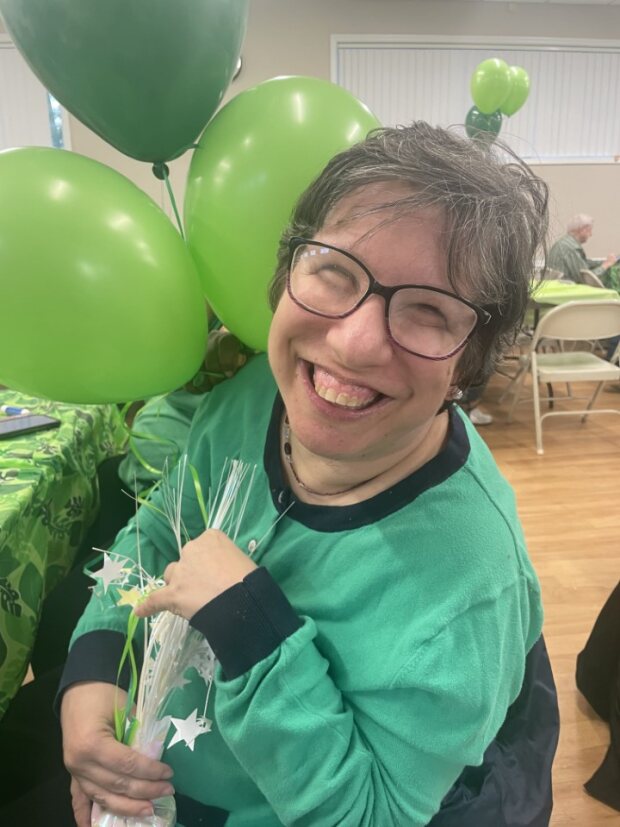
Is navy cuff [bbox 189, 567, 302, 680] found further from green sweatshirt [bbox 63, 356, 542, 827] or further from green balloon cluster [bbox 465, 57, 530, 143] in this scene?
green balloon cluster [bbox 465, 57, 530, 143]

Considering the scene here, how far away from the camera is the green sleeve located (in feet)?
1.92

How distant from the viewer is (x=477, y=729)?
59cm

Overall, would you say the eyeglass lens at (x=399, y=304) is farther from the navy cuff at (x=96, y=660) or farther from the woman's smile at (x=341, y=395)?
the navy cuff at (x=96, y=660)

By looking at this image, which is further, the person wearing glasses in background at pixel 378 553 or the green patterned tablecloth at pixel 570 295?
the green patterned tablecloth at pixel 570 295

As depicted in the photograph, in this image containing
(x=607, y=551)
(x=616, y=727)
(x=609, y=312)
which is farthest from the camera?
(x=609, y=312)

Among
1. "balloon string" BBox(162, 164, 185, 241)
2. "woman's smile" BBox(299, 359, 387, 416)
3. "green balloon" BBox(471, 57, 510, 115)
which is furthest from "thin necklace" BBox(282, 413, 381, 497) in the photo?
"green balloon" BBox(471, 57, 510, 115)

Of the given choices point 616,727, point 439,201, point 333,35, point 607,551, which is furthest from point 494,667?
point 333,35

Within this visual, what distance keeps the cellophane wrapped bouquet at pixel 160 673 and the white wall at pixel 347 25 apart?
5260 mm

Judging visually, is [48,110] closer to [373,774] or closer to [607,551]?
[607,551]

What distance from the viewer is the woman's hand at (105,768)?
71cm

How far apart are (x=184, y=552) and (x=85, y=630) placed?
28 cm

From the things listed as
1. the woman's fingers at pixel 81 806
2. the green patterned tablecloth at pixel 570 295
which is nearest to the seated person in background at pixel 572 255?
the green patterned tablecloth at pixel 570 295

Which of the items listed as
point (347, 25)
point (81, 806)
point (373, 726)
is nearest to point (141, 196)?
point (373, 726)

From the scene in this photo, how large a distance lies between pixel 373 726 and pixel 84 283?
24.8 inches
